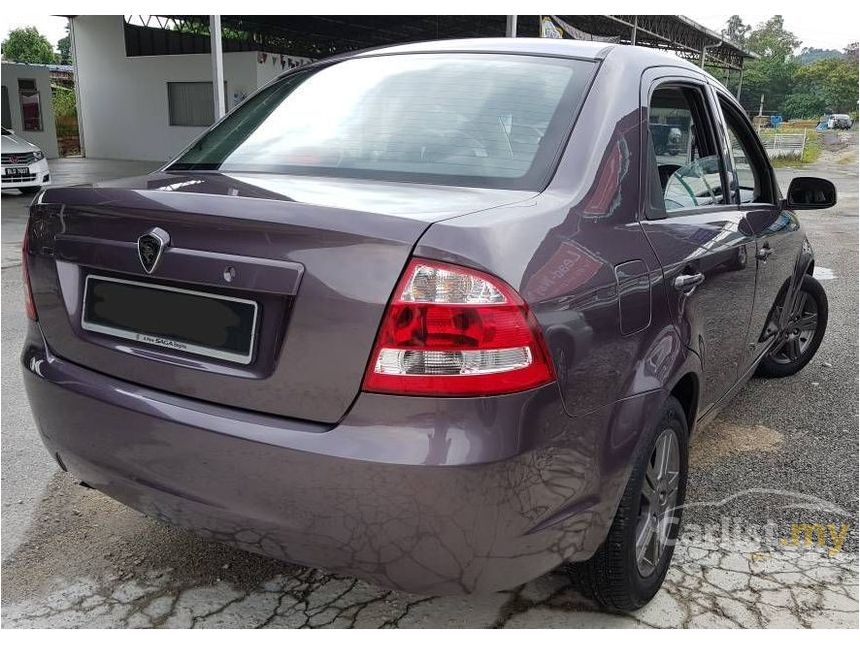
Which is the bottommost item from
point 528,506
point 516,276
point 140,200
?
point 528,506

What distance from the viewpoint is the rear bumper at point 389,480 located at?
64.9 inches

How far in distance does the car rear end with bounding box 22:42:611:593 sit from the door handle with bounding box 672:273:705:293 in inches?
22.9

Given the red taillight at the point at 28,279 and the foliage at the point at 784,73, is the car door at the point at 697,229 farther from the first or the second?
the foliage at the point at 784,73

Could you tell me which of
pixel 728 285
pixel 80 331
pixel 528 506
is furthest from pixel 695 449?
pixel 80 331

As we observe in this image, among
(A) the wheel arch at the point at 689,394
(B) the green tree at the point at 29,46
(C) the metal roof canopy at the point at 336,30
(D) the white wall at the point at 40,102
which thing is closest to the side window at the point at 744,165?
(A) the wheel arch at the point at 689,394

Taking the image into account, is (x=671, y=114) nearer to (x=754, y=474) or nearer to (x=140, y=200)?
(x=754, y=474)

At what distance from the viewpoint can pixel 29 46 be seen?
6800 cm

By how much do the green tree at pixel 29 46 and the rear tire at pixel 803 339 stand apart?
7069cm

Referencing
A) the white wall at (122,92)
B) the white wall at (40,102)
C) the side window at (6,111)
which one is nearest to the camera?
the white wall at (40,102)

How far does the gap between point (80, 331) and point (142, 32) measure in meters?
28.2

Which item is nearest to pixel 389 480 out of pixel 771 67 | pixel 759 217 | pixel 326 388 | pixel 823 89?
pixel 326 388

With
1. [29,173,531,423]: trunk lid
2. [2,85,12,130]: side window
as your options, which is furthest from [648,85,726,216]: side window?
[2,85,12,130]: side window

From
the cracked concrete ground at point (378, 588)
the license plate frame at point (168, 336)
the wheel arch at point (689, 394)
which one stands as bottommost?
the cracked concrete ground at point (378, 588)

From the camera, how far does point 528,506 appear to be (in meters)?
1.76
